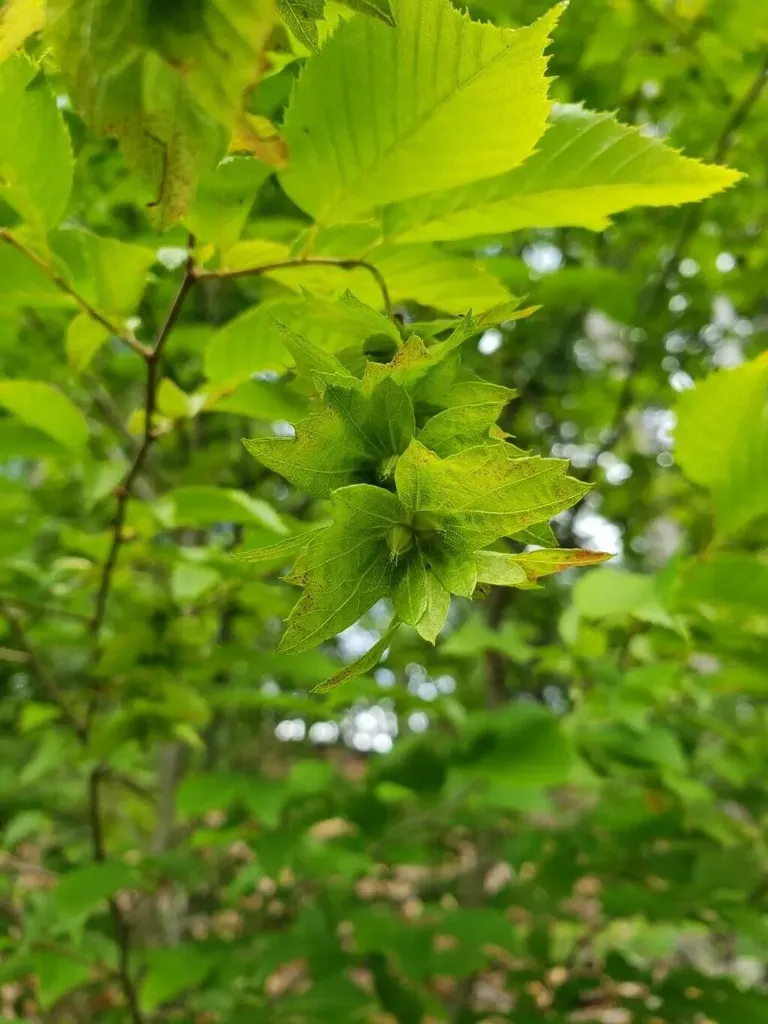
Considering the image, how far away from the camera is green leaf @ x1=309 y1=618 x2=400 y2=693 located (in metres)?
0.27

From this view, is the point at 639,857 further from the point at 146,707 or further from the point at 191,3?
the point at 191,3

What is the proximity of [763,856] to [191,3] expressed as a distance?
4.47ft

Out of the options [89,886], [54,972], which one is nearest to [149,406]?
[89,886]

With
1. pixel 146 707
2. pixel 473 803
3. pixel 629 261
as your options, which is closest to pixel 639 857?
pixel 473 803

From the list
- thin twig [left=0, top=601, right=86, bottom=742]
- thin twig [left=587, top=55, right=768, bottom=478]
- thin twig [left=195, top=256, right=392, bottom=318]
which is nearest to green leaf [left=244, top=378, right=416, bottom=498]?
thin twig [left=195, top=256, right=392, bottom=318]

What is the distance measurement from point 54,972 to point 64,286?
86 centimetres

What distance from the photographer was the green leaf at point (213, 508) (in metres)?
0.63

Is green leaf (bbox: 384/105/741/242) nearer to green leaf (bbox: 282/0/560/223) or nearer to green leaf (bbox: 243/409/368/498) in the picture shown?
green leaf (bbox: 282/0/560/223)

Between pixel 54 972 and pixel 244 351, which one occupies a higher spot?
pixel 244 351

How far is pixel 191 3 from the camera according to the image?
234 mm

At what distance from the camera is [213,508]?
681mm

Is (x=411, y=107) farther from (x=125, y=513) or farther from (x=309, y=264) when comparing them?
(x=125, y=513)

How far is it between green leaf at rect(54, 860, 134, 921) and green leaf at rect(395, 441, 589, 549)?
745 millimetres

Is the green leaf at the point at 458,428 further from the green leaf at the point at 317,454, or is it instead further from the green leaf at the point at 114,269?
the green leaf at the point at 114,269
